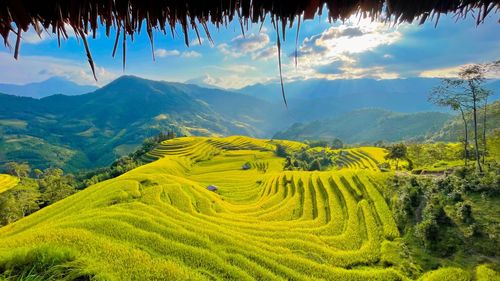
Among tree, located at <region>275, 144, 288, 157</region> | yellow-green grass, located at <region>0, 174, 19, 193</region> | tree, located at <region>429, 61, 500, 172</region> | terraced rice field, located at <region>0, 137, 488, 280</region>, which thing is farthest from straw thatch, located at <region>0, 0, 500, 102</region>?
yellow-green grass, located at <region>0, 174, 19, 193</region>

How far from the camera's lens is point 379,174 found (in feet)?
60.4

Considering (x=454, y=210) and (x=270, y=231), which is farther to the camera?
(x=454, y=210)

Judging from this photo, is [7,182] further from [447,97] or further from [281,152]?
[447,97]

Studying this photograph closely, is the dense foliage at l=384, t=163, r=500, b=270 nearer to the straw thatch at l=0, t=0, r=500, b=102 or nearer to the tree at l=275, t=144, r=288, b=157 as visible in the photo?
the straw thatch at l=0, t=0, r=500, b=102

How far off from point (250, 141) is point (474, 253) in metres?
68.3

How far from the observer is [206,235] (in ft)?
25.1

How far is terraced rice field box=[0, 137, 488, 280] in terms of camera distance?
5.77 meters

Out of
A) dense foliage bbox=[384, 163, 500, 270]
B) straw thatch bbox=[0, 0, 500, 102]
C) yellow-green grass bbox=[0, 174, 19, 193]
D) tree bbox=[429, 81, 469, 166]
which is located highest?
straw thatch bbox=[0, 0, 500, 102]

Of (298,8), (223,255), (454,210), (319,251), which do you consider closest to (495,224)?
(454,210)

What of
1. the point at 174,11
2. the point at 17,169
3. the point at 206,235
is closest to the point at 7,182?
the point at 17,169

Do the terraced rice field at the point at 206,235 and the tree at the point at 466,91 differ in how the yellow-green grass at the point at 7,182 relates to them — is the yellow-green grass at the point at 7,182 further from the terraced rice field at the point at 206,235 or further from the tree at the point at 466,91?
the tree at the point at 466,91

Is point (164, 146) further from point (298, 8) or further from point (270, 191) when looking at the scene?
point (298, 8)

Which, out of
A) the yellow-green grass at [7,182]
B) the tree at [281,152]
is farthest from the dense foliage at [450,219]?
the yellow-green grass at [7,182]

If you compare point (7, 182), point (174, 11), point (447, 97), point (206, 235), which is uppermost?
point (174, 11)
